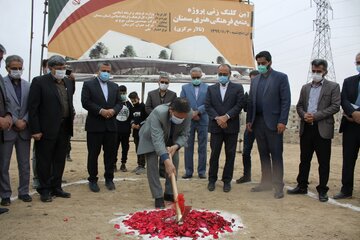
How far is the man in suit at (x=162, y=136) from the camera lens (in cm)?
450

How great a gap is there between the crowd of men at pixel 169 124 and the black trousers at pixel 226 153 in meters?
0.02

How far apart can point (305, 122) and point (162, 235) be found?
3.07 m

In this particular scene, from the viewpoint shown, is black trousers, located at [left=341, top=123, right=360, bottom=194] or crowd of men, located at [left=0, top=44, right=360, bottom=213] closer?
A: crowd of men, located at [left=0, top=44, right=360, bottom=213]

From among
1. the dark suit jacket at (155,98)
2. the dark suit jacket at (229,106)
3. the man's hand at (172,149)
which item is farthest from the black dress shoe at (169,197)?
the dark suit jacket at (155,98)

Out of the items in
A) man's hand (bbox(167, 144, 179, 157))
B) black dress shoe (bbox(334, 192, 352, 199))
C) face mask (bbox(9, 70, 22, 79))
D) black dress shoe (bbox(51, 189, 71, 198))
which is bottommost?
black dress shoe (bbox(51, 189, 71, 198))

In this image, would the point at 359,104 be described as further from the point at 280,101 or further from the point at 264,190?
the point at 264,190

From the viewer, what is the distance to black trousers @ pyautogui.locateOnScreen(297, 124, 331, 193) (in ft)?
17.7

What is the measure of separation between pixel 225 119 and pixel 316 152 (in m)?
1.45

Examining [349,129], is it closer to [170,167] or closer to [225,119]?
[225,119]

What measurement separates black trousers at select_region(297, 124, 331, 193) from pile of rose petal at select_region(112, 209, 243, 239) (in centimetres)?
182

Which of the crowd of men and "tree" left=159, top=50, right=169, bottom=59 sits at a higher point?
"tree" left=159, top=50, right=169, bottom=59

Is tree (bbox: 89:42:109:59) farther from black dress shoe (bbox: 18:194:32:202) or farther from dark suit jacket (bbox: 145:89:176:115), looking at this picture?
black dress shoe (bbox: 18:194:32:202)

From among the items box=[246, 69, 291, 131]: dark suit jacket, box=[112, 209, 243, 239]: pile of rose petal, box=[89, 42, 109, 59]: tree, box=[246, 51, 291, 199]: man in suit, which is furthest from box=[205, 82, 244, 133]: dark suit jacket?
box=[89, 42, 109, 59]: tree

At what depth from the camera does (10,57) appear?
487 cm
